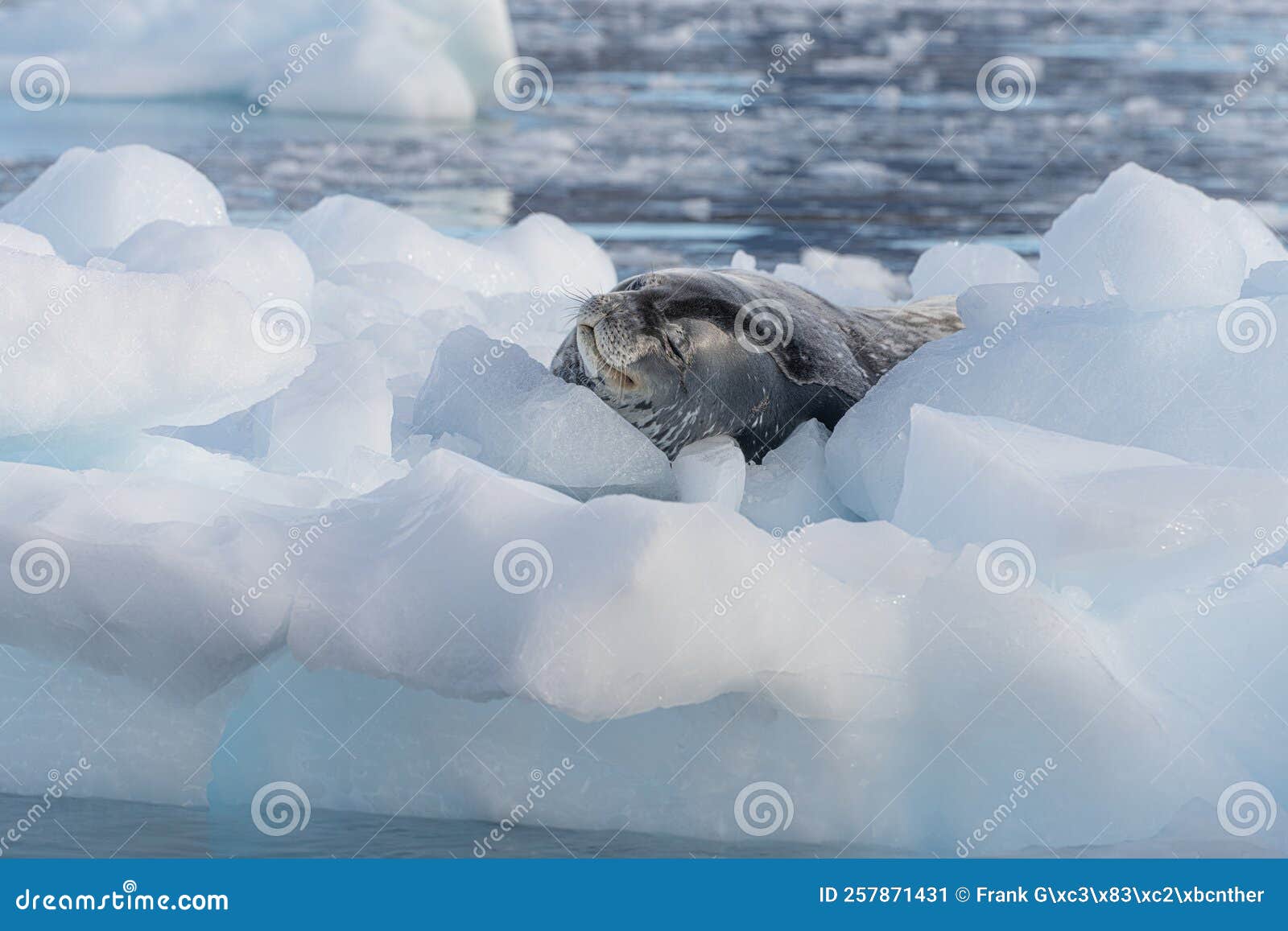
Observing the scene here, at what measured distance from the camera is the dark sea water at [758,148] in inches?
356

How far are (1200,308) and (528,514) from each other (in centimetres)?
170

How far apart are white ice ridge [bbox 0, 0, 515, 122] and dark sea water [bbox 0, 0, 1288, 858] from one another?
21 cm

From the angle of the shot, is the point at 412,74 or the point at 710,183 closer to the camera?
the point at 710,183

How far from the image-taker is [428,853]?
272 cm

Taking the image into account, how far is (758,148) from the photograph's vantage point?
11.5m

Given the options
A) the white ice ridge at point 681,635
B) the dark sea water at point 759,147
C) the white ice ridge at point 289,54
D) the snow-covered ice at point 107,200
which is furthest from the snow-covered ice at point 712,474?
the white ice ridge at point 289,54

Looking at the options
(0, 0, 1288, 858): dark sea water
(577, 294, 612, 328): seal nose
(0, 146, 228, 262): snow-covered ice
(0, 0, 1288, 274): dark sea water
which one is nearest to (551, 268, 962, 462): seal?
(577, 294, 612, 328): seal nose

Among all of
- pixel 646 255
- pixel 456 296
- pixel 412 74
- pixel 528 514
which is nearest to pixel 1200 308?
pixel 528 514

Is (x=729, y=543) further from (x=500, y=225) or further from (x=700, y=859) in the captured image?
(x=500, y=225)

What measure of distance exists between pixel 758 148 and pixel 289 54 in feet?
11.8

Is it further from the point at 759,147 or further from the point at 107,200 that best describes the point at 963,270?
the point at 759,147

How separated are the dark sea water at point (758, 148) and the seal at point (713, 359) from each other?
3577 millimetres

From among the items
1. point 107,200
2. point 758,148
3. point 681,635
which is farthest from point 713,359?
point 758,148

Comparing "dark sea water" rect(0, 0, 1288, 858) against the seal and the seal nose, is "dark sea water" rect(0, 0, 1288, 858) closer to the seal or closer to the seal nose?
the seal
